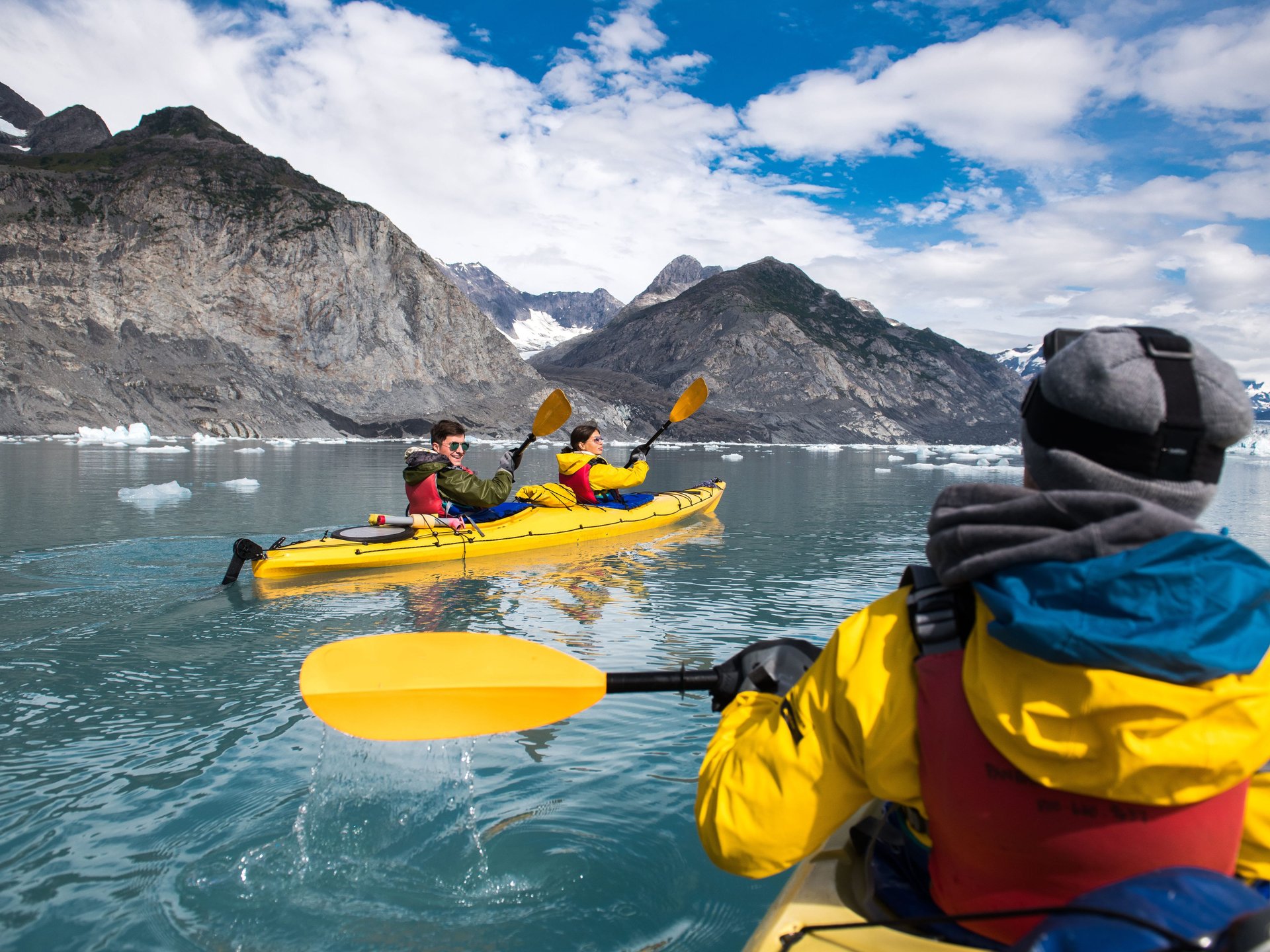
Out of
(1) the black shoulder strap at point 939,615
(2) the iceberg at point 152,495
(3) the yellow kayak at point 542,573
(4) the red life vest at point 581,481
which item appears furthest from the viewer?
(2) the iceberg at point 152,495

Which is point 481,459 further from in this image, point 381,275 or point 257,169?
point 257,169

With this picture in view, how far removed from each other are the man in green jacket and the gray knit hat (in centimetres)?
739

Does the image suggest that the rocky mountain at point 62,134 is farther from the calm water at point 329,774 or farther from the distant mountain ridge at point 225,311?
the calm water at point 329,774

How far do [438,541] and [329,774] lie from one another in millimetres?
5217

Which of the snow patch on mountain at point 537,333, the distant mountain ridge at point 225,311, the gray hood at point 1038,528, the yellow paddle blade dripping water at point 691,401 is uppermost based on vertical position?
the snow patch on mountain at point 537,333

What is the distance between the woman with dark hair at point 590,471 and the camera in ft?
34.4

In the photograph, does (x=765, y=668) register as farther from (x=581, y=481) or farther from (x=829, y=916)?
(x=581, y=481)

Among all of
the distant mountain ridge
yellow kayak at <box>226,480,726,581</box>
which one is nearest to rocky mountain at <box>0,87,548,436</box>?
the distant mountain ridge

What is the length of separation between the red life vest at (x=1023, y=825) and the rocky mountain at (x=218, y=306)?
46.3 m

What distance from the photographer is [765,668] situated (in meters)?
1.94

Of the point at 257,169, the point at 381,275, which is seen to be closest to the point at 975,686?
A: the point at 381,275

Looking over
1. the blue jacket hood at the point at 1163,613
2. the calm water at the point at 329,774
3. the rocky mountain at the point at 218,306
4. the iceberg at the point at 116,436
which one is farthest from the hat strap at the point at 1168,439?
the rocky mountain at the point at 218,306

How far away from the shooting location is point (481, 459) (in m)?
31.7

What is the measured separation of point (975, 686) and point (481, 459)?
31.2m
